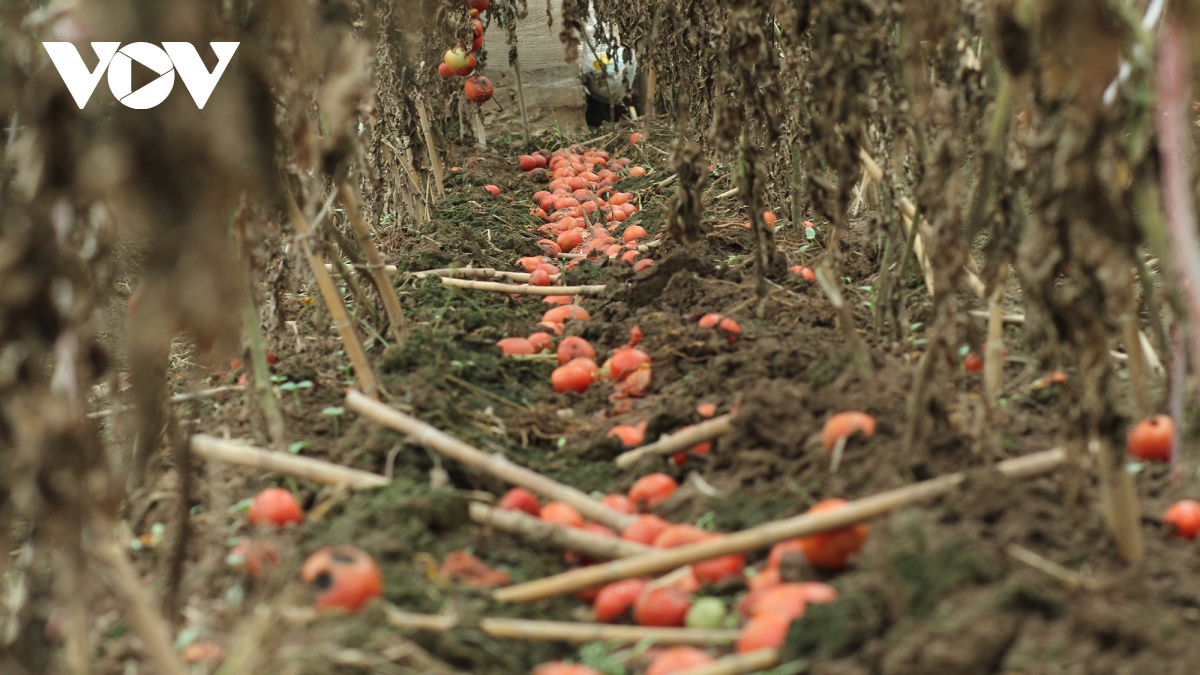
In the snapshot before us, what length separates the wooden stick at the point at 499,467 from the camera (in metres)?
2.25

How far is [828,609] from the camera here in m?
1.74

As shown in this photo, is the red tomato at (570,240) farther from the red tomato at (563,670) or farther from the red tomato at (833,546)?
the red tomato at (563,670)

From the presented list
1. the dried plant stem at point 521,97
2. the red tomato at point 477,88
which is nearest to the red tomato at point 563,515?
the red tomato at point 477,88

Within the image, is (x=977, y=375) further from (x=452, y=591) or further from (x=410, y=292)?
(x=410, y=292)

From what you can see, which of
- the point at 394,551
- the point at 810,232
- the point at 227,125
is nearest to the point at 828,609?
the point at 394,551

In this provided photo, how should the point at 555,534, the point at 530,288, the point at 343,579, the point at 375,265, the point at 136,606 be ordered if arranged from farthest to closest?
1. the point at 530,288
2. the point at 375,265
3. the point at 555,534
4. the point at 343,579
5. the point at 136,606

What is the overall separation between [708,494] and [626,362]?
0.96 metres

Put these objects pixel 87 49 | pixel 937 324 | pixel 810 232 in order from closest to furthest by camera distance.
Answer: pixel 87 49, pixel 937 324, pixel 810 232

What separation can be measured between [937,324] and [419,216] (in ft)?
12.6

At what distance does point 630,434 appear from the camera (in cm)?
278

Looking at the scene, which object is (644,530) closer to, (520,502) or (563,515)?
(563,515)

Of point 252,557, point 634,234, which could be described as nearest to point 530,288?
point 634,234

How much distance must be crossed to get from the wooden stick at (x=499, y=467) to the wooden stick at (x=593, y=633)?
351 millimetres

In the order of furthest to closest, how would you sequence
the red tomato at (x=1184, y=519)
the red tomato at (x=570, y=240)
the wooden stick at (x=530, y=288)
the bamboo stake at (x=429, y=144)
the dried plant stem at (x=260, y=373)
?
the bamboo stake at (x=429, y=144)
the red tomato at (x=570, y=240)
the wooden stick at (x=530, y=288)
the dried plant stem at (x=260, y=373)
the red tomato at (x=1184, y=519)
